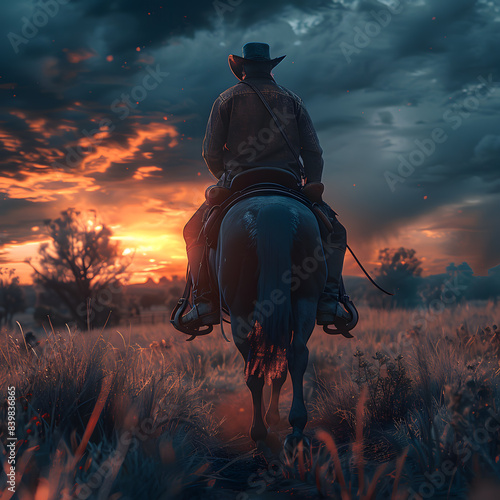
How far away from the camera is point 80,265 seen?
2336 cm

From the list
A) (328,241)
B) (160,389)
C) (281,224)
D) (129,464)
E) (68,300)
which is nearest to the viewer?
(129,464)

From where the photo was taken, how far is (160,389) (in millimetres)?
4152

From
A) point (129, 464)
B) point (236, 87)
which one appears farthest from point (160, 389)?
point (236, 87)

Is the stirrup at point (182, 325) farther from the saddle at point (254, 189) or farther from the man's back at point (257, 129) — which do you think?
the man's back at point (257, 129)

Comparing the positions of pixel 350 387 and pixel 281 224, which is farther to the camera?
pixel 350 387

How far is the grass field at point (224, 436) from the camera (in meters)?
2.45

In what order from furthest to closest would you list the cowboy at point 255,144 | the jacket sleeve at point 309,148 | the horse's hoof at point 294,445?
the jacket sleeve at point 309,148 < the cowboy at point 255,144 < the horse's hoof at point 294,445

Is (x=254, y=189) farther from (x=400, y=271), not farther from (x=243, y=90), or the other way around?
(x=400, y=271)

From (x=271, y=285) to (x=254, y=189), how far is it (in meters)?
1.06

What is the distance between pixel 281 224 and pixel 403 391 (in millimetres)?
2274

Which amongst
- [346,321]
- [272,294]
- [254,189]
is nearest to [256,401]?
[272,294]

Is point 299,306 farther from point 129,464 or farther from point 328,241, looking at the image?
point 129,464

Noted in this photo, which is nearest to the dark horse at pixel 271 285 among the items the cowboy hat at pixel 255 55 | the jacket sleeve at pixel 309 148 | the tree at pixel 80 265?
the jacket sleeve at pixel 309 148

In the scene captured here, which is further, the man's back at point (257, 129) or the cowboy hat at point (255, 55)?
the cowboy hat at point (255, 55)
